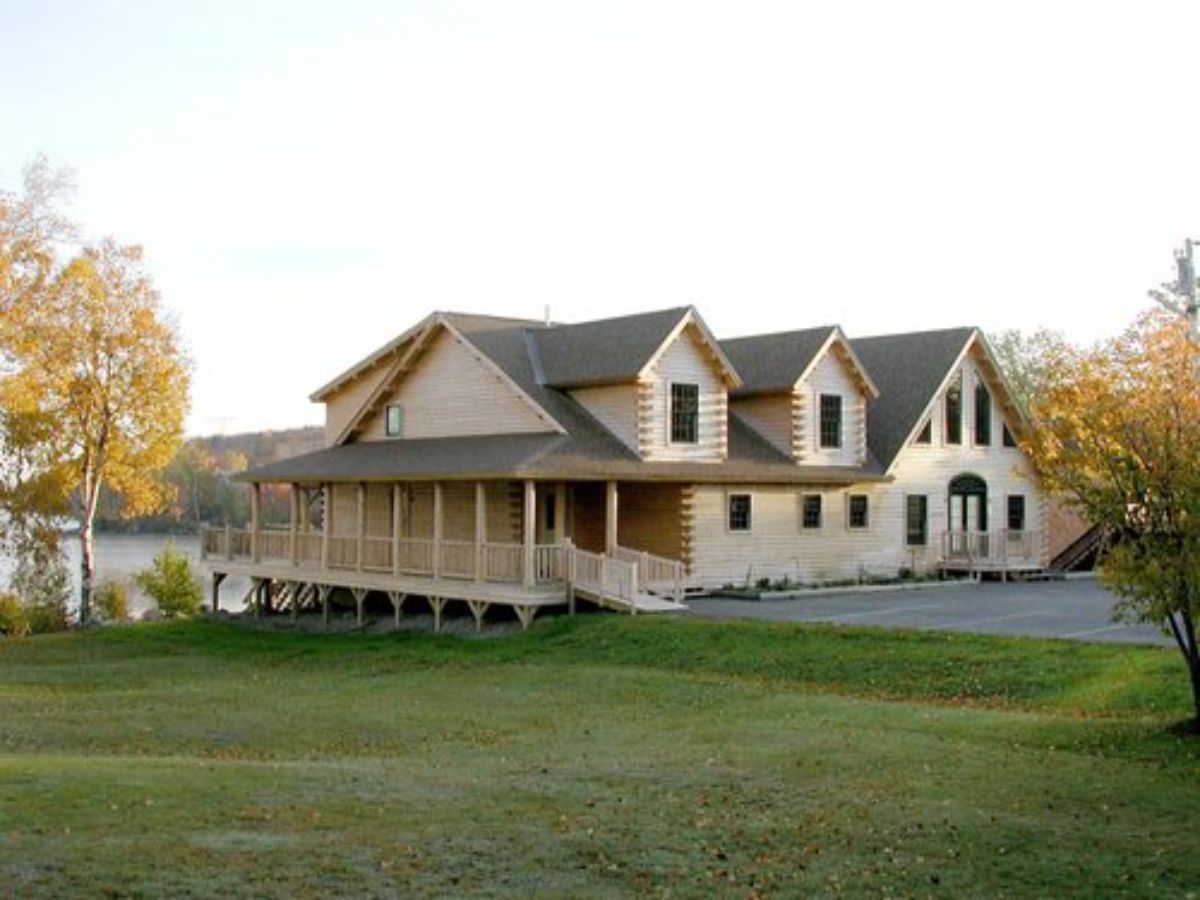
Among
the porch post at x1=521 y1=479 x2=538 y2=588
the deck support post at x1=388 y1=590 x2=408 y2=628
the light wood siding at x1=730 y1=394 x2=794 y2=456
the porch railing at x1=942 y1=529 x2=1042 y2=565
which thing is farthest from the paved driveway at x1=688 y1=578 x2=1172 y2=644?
the deck support post at x1=388 y1=590 x2=408 y2=628

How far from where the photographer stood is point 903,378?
141ft

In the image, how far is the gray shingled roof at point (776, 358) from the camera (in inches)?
1503

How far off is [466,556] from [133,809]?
2173 centimetres

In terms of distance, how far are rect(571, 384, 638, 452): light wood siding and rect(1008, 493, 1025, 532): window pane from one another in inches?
639

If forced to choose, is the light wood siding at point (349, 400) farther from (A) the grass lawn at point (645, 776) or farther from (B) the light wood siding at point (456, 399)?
(A) the grass lawn at point (645, 776)

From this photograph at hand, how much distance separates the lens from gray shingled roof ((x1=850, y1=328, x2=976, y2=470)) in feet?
136

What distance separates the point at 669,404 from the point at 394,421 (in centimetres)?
910

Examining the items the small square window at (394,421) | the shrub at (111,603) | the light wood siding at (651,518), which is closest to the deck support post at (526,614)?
the light wood siding at (651,518)

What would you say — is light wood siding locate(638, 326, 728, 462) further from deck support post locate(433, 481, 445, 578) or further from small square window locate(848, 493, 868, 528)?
small square window locate(848, 493, 868, 528)

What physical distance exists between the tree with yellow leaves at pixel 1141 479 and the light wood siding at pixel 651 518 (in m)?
17.9

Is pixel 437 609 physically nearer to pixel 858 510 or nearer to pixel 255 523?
pixel 255 523

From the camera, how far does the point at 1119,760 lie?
14.3m

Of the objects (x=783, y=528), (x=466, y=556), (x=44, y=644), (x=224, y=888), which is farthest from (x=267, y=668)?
(x=224, y=888)

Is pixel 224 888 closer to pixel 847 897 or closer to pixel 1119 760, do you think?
pixel 847 897
